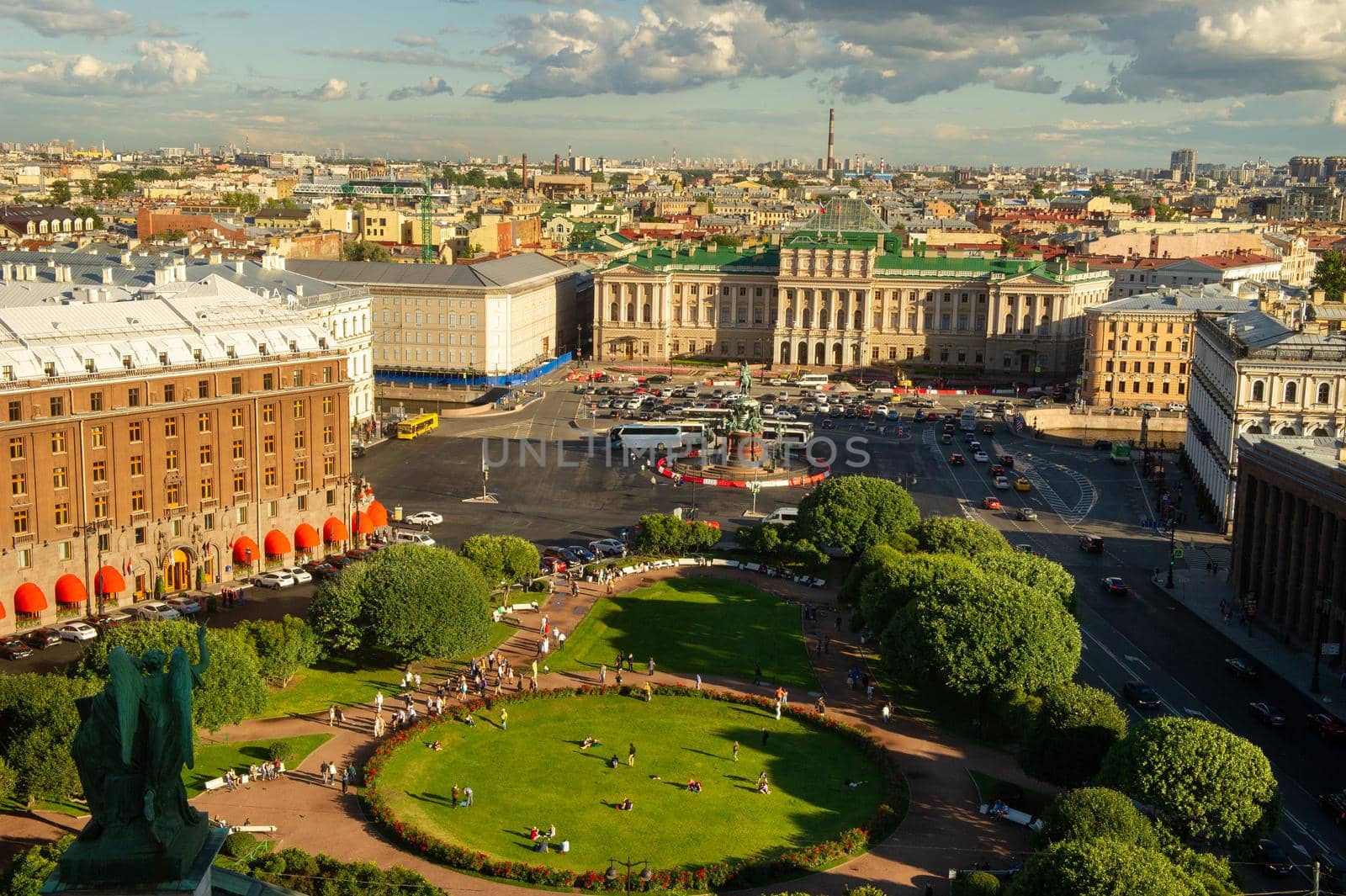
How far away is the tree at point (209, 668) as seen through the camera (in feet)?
160

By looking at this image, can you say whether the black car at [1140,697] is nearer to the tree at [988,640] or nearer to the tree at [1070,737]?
the tree at [988,640]

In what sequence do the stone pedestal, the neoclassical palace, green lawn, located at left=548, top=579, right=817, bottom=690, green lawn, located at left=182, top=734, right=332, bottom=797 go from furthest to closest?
the neoclassical palace, green lawn, located at left=548, top=579, right=817, bottom=690, green lawn, located at left=182, top=734, right=332, bottom=797, the stone pedestal

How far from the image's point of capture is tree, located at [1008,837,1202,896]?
35.0 meters

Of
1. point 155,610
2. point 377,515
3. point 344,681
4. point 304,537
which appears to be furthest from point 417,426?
point 344,681

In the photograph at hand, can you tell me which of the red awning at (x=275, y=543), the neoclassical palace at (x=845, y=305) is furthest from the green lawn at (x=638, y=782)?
the neoclassical palace at (x=845, y=305)

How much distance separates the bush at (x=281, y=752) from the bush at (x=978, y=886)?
938 inches

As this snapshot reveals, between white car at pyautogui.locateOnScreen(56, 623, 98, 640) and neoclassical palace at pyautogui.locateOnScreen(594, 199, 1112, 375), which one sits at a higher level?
neoclassical palace at pyautogui.locateOnScreen(594, 199, 1112, 375)

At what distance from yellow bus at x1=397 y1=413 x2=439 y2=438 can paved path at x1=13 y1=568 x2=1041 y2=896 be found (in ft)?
180

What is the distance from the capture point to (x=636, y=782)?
48812 millimetres

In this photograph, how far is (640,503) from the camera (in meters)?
93.2

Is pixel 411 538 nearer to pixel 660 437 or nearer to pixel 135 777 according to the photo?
pixel 660 437

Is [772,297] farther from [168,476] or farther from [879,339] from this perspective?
[168,476]

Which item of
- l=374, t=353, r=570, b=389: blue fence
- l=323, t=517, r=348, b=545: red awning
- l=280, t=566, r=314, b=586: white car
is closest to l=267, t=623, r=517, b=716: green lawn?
l=280, t=566, r=314, b=586: white car

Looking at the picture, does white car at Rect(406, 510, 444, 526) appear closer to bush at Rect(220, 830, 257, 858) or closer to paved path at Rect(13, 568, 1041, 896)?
paved path at Rect(13, 568, 1041, 896)
